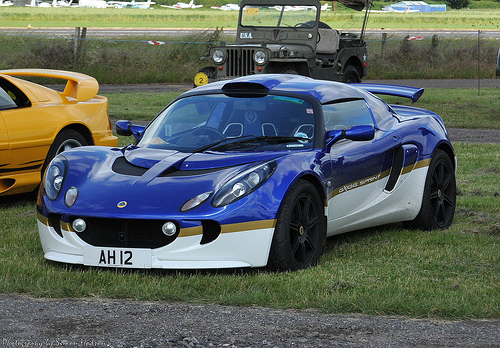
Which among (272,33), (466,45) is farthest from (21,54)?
(466,45)

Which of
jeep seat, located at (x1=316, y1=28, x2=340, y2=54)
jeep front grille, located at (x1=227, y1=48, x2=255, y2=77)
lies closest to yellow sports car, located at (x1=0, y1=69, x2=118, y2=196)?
jeep front grille, located at (x1=227, y1=48, x2=255, y2=77)

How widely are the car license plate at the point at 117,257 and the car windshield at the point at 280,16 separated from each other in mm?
13012

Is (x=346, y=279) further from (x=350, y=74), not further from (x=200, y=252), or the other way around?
(x=350, y=74)

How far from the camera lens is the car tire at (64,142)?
8.07m

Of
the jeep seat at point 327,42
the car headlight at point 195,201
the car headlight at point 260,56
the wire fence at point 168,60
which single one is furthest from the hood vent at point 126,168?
the wire fence at point 168,60

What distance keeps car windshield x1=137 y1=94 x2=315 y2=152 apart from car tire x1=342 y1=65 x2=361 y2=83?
40.3 ft

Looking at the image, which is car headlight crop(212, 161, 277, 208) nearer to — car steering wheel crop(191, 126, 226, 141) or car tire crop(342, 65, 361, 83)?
car steering wheel crop(191, 126, 226, 141)

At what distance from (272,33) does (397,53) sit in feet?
36.6

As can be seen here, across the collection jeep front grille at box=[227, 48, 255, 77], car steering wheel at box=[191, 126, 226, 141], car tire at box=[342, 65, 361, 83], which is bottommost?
car tire at box=[342, 65, 361, 83]

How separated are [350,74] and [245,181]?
1374 centimetres

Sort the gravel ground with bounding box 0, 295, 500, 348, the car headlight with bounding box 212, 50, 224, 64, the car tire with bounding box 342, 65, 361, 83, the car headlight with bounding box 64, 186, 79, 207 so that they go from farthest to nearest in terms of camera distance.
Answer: the car tire with bounding box 342, 65, 361, 83, the car headlight with bounding box 212, 50, 224, 64, the car headlight with bounding box 64, 186, 79, 207, the gravel ground with bounding box 0, 295, 500, 348

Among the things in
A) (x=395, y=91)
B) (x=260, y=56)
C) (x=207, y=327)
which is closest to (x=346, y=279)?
(x=207, y=327)

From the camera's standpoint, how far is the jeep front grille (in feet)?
54.6

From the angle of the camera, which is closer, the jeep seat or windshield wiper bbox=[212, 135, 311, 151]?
windshield wiper bbox=[212, 135, 311, 151]
